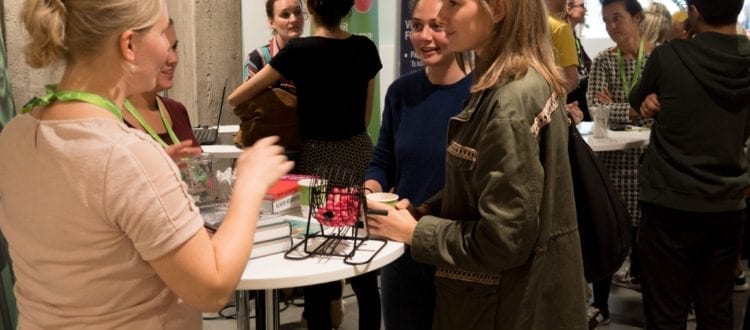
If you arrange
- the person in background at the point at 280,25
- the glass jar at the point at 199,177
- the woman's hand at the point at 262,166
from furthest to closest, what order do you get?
the person in background at the point at 280,25 < the glass jar at the point at 199,177 < the woman's hand at the point at 262,166

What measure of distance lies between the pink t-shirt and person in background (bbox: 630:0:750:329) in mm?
2263

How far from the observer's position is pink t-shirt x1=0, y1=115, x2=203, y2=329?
106cm

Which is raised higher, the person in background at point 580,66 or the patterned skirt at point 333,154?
the person in background at point 580,66

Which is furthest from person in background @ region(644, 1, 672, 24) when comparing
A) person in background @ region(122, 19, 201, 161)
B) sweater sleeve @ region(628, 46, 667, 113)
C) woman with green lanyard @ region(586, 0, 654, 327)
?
person in background @ region(122, 19, 201, 161)

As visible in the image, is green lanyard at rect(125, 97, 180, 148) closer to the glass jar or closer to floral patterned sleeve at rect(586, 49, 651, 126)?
the glass jar

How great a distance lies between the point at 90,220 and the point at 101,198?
52 millimetres

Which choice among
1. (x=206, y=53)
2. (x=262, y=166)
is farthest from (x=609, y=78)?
(x=262, y=166)

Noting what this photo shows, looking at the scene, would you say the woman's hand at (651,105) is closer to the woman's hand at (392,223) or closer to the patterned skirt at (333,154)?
the patterned skirt at (333,154)

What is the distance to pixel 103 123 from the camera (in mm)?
1084

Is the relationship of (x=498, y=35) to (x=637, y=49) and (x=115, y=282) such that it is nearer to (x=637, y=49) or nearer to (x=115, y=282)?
(x=115, y=282)

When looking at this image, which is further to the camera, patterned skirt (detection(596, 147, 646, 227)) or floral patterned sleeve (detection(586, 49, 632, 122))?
floral patterned sleeve (detection(586, 49, 632, 122))

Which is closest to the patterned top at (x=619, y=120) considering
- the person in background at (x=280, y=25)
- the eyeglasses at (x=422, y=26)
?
the person in background at (x=280, y=25)

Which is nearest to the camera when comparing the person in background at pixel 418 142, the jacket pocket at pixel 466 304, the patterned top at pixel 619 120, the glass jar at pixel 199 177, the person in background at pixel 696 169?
the jacket pocket at pixel 466 304

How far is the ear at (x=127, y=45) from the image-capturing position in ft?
3.61
